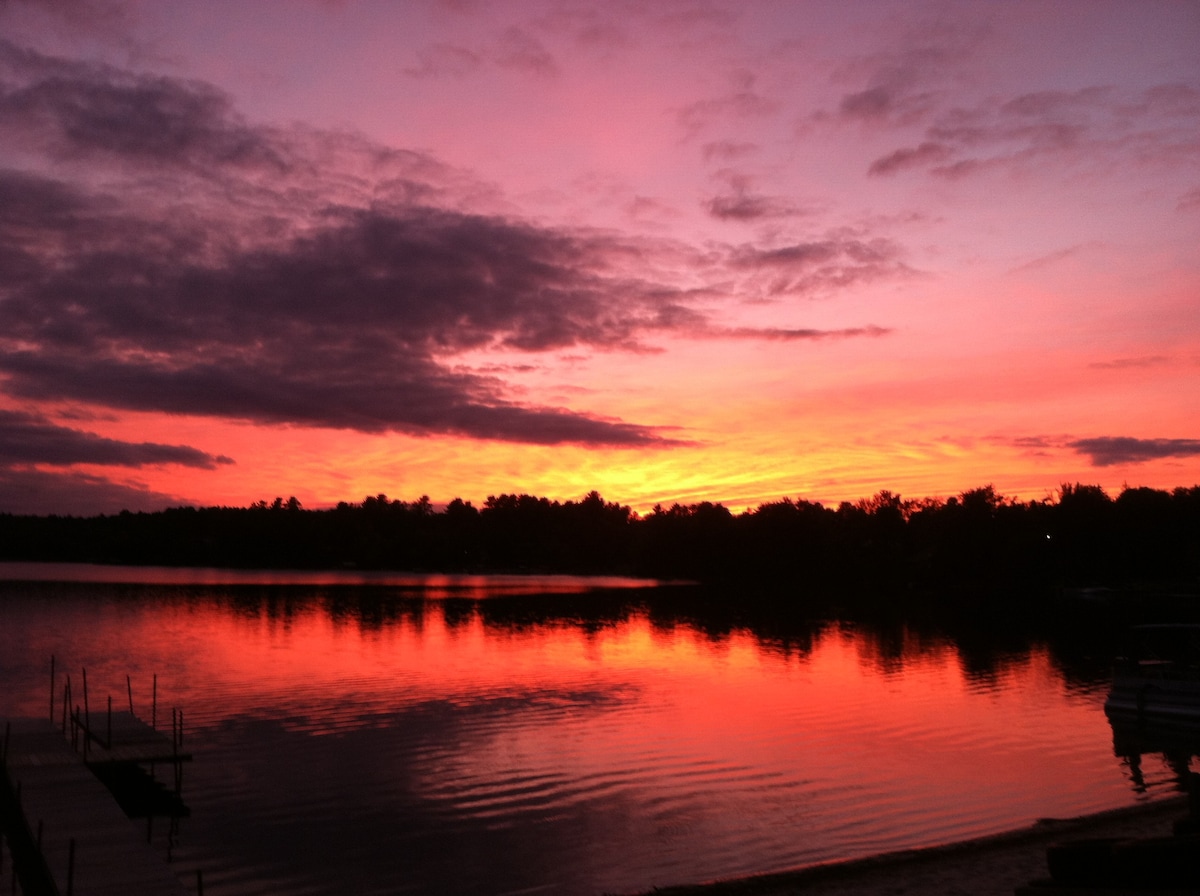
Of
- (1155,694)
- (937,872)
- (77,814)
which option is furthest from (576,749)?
(1155,694)

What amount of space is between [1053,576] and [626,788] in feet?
489

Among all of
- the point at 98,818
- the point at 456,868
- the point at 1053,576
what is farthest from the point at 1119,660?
the point at 1053,576

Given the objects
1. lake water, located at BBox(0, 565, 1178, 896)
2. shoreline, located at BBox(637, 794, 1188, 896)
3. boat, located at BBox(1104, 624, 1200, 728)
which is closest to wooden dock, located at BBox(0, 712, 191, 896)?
lake water, located at BBox(0, 565, 1178, 896)

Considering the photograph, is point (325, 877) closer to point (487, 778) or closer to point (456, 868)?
point (456, 868)

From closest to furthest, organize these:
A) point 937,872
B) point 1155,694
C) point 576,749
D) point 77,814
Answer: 1. point 937,872
2. point 77,814
3. point 576,749
4. point 1155,694

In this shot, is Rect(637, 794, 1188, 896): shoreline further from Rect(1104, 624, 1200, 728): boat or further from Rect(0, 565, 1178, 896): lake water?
Rect(1104, 624, 1200, 728): boat

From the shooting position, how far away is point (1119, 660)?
3894 centimetres

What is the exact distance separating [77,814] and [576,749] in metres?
16.4

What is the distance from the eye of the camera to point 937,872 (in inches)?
708

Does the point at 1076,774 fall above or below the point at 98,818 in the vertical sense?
below

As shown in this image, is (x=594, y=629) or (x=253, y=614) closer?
(x=594, y=629)

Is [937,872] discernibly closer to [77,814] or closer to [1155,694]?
[77,814]

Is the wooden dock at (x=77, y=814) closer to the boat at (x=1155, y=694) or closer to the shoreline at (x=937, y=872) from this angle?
the shoreline at (x=937, y=872)

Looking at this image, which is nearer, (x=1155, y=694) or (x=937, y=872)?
(x=937, y=872)
